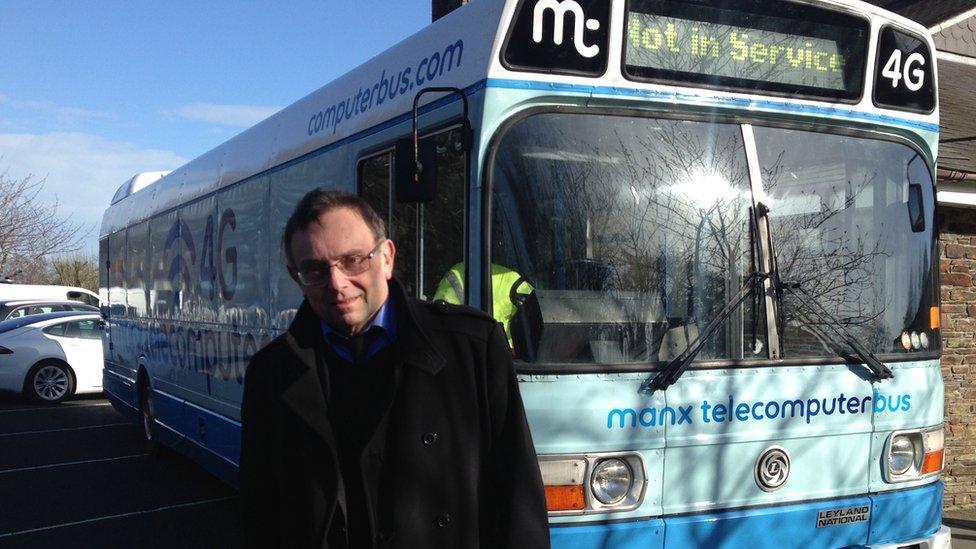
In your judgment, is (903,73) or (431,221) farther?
(903,73)

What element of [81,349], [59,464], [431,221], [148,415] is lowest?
[59,464]

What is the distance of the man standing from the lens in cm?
236

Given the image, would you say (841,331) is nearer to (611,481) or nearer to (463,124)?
(611,481)

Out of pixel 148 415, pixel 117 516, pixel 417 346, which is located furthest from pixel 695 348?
pixel 148 415

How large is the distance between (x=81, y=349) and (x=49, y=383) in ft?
2.50

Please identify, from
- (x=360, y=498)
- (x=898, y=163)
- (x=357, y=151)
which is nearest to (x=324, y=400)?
(x=360, y=498)

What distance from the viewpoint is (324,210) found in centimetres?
244

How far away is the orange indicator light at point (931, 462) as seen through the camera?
4.88m

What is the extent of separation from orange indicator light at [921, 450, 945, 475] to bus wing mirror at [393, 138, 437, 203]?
9.00ft

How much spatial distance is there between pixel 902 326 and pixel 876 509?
89 cm

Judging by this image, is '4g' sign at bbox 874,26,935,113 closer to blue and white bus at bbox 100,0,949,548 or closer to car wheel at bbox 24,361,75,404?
blue and white bus at bbox 100,0,949,548

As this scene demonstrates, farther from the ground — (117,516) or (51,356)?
(51,356)

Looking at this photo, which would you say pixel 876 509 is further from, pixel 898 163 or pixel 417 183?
pixel 417 183

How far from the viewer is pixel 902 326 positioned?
16.1 feet
